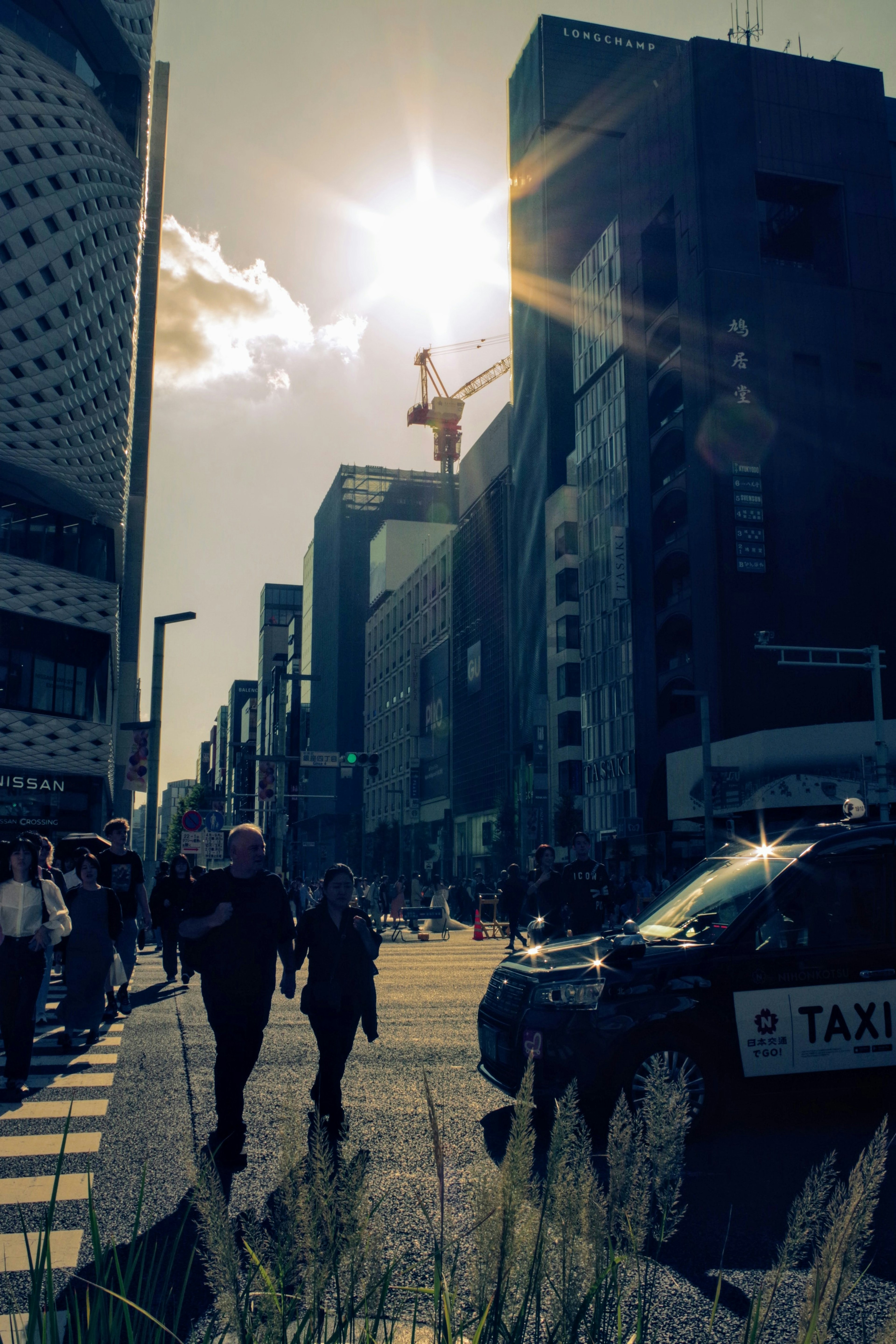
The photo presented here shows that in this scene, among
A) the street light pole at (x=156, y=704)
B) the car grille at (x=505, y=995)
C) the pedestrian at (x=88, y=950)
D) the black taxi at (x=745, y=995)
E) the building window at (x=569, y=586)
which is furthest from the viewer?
the building window at (x=569, y=586)

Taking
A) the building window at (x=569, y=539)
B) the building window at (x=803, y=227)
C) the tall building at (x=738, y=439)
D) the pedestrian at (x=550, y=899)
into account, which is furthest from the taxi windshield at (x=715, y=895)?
the building window at (x=569, y=539)

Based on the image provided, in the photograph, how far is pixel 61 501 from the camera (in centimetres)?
4881

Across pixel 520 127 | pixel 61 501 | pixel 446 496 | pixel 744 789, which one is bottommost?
pixel 744 789

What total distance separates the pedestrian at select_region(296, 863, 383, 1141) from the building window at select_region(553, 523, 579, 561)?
67.6m

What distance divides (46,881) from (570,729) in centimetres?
6550

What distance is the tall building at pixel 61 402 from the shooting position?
45500 millimetres

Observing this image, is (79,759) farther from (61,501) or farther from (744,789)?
(744,789)

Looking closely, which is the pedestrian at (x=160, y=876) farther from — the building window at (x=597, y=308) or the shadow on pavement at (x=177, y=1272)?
the building window at (x=597, y=308)

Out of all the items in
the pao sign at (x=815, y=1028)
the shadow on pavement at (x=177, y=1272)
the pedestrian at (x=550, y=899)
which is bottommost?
the shadow on pavement at (x=177, y=1272)

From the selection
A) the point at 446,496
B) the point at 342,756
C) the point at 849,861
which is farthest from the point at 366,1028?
the point at 446,496

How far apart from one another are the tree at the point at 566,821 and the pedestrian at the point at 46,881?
5286cm

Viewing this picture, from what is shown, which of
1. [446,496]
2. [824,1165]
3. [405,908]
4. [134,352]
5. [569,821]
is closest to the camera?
[824,1165]

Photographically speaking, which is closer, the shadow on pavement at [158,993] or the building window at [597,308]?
the shadow on pavement at [158,993]

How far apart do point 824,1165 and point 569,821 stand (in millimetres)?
66787
